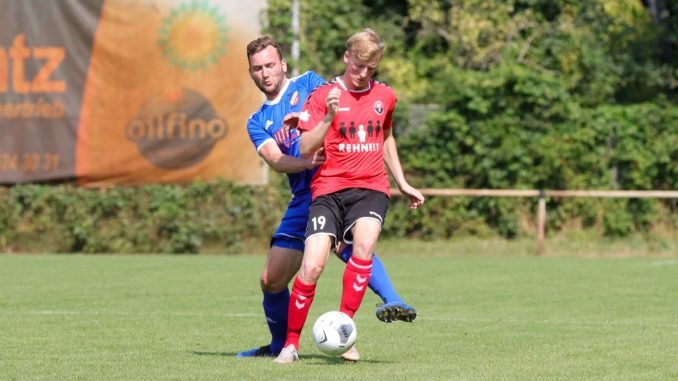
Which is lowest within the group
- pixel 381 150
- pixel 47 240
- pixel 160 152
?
pixel 47 240

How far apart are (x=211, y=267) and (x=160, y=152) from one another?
14.4 ft

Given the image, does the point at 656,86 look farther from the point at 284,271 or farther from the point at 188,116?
the point at 284,271

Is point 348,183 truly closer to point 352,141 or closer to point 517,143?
point 352,141

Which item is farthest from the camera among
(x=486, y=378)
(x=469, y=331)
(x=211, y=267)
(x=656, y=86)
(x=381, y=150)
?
(x=656, y=86)

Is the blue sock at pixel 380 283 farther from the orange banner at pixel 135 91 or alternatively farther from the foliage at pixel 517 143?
the foliage at pixel 517 143

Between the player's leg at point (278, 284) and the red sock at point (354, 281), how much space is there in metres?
0.63

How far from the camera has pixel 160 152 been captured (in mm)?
21734

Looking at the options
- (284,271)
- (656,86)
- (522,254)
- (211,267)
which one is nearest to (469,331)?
(284,271)

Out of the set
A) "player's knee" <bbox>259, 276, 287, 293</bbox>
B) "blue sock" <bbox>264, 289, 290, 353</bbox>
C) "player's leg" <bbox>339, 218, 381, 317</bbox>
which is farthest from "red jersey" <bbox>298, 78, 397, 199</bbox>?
"blue sock" <bbox>264, 289, 290, 353</bbox>

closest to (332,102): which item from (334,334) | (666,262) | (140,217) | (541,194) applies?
(334,334)

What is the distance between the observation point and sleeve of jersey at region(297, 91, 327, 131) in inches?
298

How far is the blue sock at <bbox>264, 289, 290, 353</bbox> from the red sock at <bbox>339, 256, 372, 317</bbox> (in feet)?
2.52

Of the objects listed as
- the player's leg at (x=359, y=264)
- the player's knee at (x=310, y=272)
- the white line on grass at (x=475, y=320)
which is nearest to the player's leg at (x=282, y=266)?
the player's knee at (x=310, y=272)

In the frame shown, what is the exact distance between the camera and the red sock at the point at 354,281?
7.55m
